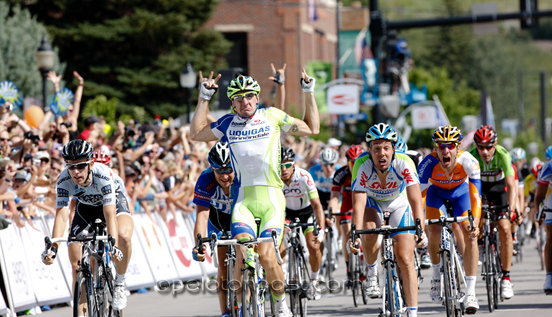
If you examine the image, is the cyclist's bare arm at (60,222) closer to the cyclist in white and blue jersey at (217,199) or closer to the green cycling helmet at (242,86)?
the cyclist in white and blue jersey at (217,199)

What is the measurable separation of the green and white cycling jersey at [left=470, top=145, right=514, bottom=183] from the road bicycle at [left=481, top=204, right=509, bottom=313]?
433mm

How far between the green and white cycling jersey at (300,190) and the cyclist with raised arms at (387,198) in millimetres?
2239

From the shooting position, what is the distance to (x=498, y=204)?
11.9 metres

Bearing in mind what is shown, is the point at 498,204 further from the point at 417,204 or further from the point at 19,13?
the point at 19,13

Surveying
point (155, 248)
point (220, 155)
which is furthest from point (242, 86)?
point (155, 248)

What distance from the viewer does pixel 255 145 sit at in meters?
8.12

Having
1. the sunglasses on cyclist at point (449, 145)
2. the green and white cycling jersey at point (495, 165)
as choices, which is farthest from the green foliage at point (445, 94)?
the sunglasses on cyclist at point (449, 145)

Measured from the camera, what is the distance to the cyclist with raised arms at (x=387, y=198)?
838 cm

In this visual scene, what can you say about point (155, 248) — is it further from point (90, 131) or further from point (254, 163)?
point (254, 163)

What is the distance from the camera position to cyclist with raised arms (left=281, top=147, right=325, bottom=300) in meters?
11.3

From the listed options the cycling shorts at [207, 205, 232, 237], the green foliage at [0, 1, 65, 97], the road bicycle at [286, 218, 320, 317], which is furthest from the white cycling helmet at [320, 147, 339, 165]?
the green foliage at [0, 1, 65, 97]

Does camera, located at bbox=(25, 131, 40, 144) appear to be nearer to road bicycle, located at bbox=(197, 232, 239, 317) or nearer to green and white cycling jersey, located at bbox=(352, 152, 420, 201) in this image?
road bicycle, located at bbox=(197, 232, 239, 317)

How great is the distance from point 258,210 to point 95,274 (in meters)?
1.70

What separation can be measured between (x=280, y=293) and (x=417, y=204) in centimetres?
159
